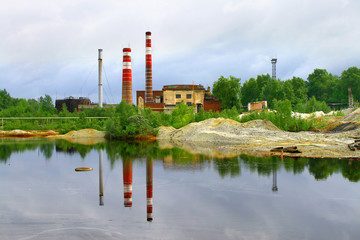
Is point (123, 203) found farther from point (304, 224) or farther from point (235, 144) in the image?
point (235, 144)

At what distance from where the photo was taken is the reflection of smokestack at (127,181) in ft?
23.6

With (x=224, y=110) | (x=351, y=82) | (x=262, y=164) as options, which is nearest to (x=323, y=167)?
(x=262, y=164)

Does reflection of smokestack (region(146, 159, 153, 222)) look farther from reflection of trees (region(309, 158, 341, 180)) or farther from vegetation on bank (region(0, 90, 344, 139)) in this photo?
vegetation on bank (region(0, 90, 344, 139))

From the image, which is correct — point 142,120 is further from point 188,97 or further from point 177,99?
point 177,99

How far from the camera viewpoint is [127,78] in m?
46.6

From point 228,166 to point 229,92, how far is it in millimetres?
43544

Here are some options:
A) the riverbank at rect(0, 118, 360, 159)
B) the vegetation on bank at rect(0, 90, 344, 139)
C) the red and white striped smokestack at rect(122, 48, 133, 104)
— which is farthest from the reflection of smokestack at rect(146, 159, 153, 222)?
the red and white striped smokestack at rect(122, 48, 133, 104)

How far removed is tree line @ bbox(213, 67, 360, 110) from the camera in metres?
53.9

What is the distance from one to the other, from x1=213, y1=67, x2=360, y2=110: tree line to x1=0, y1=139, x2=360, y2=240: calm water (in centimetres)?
3589

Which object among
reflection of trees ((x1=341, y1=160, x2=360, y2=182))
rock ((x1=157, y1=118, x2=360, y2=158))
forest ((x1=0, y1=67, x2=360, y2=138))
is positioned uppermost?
forest ((x1=0, y1=67, x2=360, y2=138))

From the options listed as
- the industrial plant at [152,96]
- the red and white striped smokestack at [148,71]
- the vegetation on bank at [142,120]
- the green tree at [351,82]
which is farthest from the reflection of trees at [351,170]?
the green tree at [351,82]

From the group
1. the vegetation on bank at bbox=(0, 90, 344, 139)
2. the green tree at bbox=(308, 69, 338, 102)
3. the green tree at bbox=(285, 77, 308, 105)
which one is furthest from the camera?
the green tree at bbox=(308, 69, 338, 102)

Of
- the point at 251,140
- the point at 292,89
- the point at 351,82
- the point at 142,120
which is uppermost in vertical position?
the point at 351,82

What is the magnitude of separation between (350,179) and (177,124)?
20.6 meters
